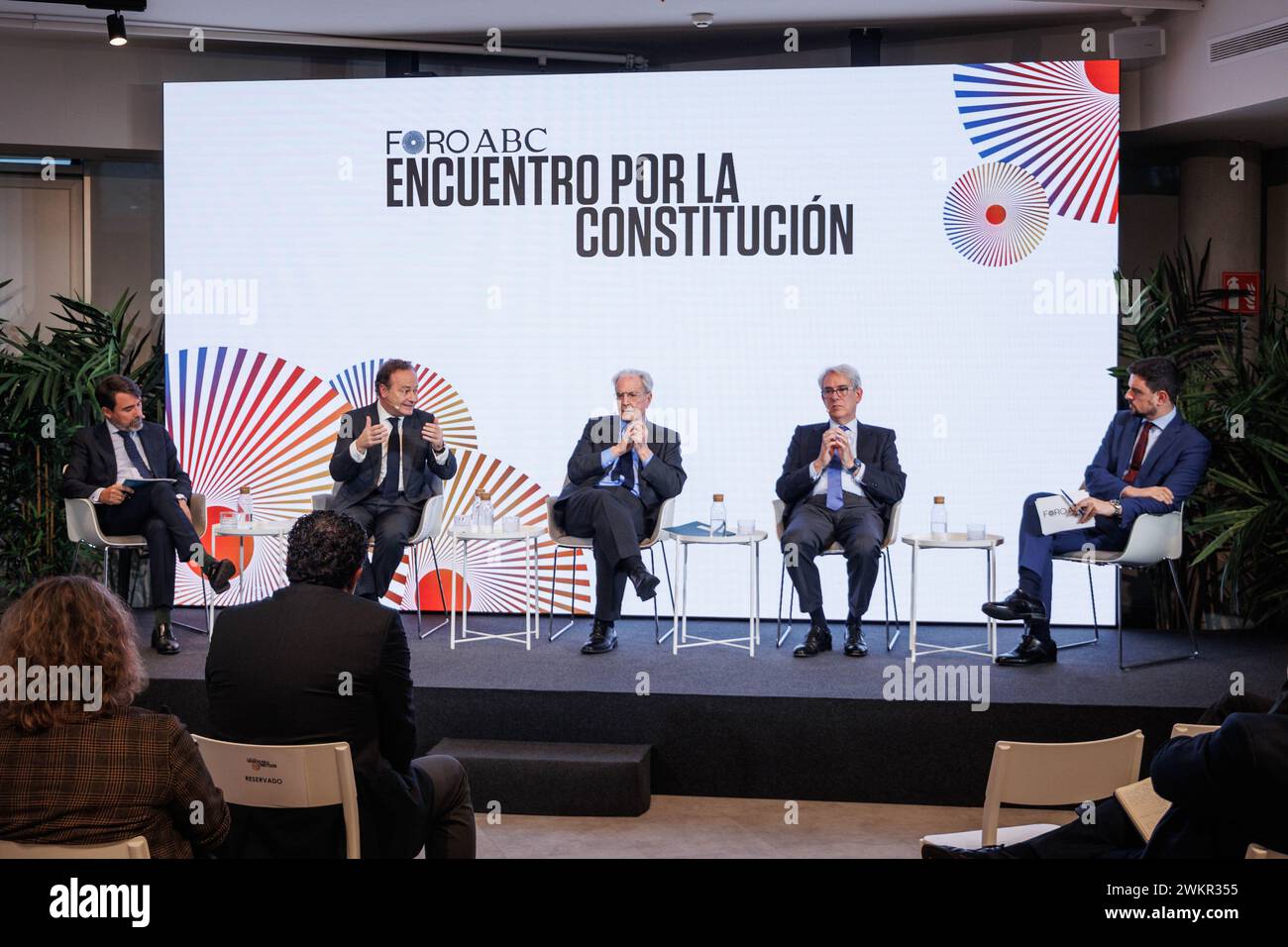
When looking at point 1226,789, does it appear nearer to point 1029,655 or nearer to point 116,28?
point 1029,655

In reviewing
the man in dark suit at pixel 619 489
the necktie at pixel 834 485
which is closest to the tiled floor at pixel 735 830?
the man in dark suit at pixel 619 489

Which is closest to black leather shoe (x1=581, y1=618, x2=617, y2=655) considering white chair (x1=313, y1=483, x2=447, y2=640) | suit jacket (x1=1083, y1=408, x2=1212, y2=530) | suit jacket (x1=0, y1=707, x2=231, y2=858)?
white chair (x1=313, y1=483, x2=447, y2=640)

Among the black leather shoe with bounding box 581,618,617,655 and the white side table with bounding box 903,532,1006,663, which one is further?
the black leather shoe with bounding box 581,618,617,655

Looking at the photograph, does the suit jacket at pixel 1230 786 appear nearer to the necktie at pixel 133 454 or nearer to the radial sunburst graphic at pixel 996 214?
the radial sunburst graphic at pixel 996 214

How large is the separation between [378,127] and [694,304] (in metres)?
1.88

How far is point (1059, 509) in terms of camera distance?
512 cm

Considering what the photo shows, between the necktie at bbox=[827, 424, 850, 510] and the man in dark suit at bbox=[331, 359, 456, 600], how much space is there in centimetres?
173

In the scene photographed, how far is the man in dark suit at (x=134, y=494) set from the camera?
5402 millimetres

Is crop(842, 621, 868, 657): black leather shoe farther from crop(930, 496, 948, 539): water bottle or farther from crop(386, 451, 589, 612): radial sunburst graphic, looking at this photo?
crop(386, 451, 589, 612): radial sunburst graphic

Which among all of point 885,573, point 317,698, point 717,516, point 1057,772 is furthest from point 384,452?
point 1057,772

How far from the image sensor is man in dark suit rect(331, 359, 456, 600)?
18.4ft

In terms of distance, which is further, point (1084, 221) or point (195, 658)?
point (1084, 221)
